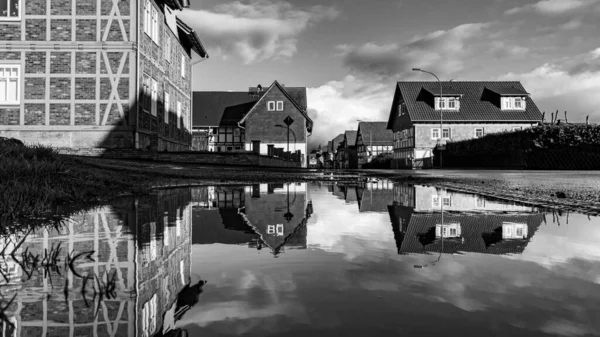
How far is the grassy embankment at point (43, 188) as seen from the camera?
3638 mm

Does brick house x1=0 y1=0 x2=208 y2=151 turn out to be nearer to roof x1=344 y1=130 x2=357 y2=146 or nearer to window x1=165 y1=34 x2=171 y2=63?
window x1=165 y1=34 x2=171 y2=63

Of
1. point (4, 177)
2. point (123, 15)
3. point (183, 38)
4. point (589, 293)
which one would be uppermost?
point (183, 38)

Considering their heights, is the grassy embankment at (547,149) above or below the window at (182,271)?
above

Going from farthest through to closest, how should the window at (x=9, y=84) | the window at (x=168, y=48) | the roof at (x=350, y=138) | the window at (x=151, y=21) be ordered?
the roof at (x=350, y=138)
the window at (x=168, y=48)
the window at (x=151, y=21)
the window at (x=9, y=84)

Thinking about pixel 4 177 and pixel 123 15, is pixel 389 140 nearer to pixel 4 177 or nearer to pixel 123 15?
pixel 123 15

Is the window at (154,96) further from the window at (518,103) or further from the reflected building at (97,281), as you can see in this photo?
the window at (518,103)

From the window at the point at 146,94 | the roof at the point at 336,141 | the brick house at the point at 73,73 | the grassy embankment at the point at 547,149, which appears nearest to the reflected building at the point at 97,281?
the brick house at the point at 73,73

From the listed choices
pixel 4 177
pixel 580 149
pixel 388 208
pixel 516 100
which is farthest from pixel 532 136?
pixel 4 177

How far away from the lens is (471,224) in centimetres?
344

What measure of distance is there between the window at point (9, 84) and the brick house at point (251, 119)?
88.9 feet

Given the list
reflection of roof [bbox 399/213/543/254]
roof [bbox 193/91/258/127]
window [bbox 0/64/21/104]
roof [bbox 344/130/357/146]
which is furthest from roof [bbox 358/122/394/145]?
reflection of roof [bbox 399/213/543/254]

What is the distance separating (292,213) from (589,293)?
284cm

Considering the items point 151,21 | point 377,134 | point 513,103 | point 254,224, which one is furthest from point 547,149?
point 377,134

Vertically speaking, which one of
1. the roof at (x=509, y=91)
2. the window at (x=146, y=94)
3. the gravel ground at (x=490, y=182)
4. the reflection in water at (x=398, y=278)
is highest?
the roof at (x=509, y=91)
